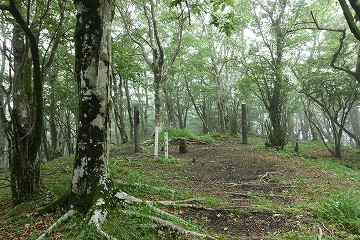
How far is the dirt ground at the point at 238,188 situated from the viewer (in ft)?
13.1

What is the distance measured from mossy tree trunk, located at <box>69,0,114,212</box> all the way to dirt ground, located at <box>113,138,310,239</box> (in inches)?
57.0

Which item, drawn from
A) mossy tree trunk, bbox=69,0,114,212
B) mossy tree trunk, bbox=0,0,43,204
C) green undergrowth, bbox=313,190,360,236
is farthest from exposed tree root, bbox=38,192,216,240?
green undergrowth, bbox=313,190,360,236

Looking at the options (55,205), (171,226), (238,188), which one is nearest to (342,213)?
(238,188)

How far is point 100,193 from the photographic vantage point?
3711 millimetres

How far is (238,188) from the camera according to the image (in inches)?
248

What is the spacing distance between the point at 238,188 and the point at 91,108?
13.0 ft

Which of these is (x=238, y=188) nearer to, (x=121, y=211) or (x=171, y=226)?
(x=171, y=226)

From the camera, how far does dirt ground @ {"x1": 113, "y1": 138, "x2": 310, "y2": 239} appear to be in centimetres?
400

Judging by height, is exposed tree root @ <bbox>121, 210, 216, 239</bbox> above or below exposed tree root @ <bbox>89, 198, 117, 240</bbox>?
below

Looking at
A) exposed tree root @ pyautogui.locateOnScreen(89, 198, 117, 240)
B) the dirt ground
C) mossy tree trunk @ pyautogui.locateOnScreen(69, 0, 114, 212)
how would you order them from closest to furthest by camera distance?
exposed tree root @ pyautogui.locateOnScreen(89, 198, 117, 240), mossy tree trunk @ pyautogui.locateOnScreen(69, 0, 114, 212), the dirt ground

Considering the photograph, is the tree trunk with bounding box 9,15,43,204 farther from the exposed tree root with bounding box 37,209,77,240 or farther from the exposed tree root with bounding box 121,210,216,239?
the exposed tree root with bounding box 121,210,216,239

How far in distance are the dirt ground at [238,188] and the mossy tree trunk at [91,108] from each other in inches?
57.0

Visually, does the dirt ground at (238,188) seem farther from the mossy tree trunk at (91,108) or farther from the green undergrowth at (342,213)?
the mossy tree trunk at (91,108)

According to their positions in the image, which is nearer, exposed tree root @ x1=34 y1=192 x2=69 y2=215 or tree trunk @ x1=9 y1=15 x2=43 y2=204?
exposed tree root @ x1=34 y1=192 x2=69 y2=215
